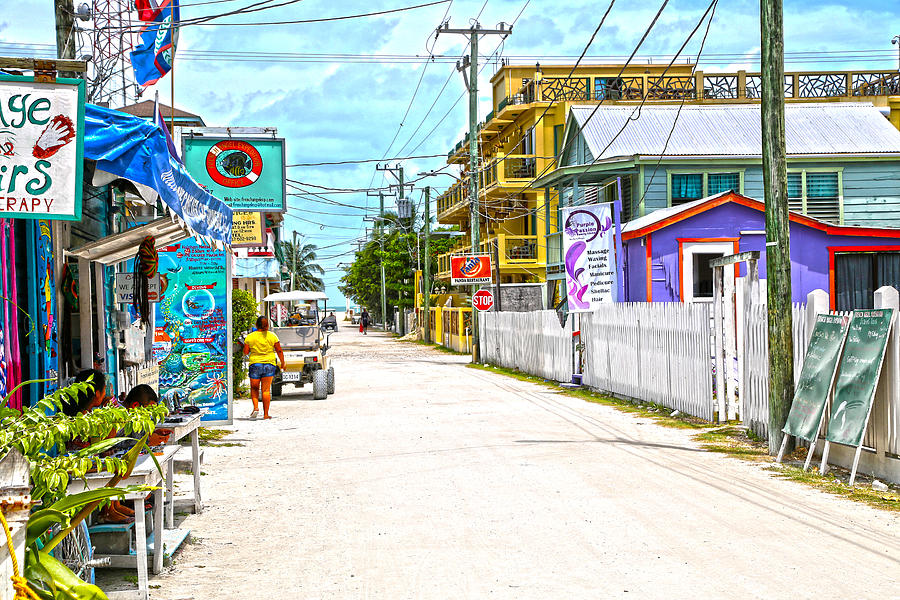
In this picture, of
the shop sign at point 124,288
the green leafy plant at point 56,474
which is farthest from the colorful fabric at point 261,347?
the green leafy plant at point 56,474

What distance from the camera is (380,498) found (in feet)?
30.7

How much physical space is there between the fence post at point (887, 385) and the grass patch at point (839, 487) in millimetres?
512

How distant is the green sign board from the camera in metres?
17.7

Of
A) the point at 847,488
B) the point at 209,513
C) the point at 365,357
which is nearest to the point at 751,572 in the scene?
the point at 847,488

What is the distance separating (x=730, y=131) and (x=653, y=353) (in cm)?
1650

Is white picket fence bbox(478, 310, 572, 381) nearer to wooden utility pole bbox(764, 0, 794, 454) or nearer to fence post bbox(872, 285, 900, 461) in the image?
wooden utility pole bbox(764, 0, 794, 454)

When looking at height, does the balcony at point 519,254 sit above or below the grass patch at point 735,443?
above

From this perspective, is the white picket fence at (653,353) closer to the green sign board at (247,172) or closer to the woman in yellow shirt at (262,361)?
the woman in yellow shirt at (262,361)

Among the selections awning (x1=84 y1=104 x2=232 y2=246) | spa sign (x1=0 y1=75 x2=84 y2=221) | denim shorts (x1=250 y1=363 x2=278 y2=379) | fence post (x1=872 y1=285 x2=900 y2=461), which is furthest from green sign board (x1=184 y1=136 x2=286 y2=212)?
spa sign (x1=0 y1=75 x2=84 y2=221)

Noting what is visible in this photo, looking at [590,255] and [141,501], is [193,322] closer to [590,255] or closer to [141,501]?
[141,501]

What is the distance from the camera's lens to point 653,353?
702 inches

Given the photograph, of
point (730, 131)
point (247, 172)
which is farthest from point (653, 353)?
point (730, 131)

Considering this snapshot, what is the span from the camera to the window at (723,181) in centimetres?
A: 3014

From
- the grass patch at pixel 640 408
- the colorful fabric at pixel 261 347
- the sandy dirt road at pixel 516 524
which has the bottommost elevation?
the grass patch at pixel 640 408
